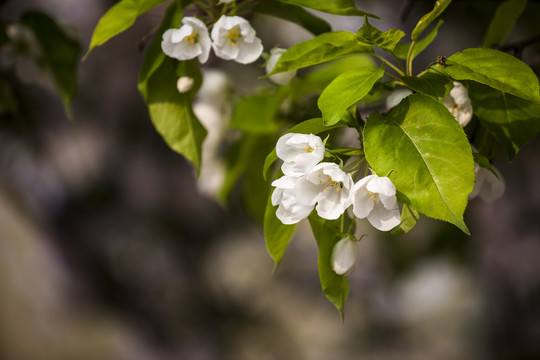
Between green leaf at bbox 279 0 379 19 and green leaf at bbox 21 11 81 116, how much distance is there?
444 mm

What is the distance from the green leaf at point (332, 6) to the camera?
1.66 ft

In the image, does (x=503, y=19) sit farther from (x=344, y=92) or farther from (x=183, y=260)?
(x=183, y=260)

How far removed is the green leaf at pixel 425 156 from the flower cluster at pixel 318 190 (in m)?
0.02

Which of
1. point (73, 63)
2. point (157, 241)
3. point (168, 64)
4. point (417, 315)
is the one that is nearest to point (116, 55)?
point (157, 241)

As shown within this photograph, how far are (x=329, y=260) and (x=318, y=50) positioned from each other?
0.75 ft

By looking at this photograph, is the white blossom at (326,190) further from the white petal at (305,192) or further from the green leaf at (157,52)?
the green leaf at (157,52)

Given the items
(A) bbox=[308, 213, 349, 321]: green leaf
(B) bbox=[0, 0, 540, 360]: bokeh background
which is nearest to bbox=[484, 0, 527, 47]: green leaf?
(A) bbox=[308, 213, 349, 321]: green leaf

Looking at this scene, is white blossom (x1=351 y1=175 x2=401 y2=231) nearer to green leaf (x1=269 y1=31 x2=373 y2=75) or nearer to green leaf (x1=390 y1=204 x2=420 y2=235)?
green leaf (x1=390 y1=204 x2=420 y2=235)

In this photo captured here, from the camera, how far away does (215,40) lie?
0.54m

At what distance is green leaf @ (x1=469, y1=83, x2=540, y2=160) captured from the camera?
51cm

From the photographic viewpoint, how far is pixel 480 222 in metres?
1.47

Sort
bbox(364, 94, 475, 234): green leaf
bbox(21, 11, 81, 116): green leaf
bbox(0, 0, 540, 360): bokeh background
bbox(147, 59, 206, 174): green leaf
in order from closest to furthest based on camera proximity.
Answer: bbox(364, 94, 475, 234): green leaf → bbox(147, 59, 206, 174): green leaf → bbox(21, 11, 81, 116): green leaf → bbox(0, 0, 540, 360): bokeh background

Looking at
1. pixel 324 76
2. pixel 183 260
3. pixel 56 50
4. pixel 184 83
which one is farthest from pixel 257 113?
pixel 183 260

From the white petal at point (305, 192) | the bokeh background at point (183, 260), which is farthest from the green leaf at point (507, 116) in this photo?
the bokeh background at point (183, 260)
